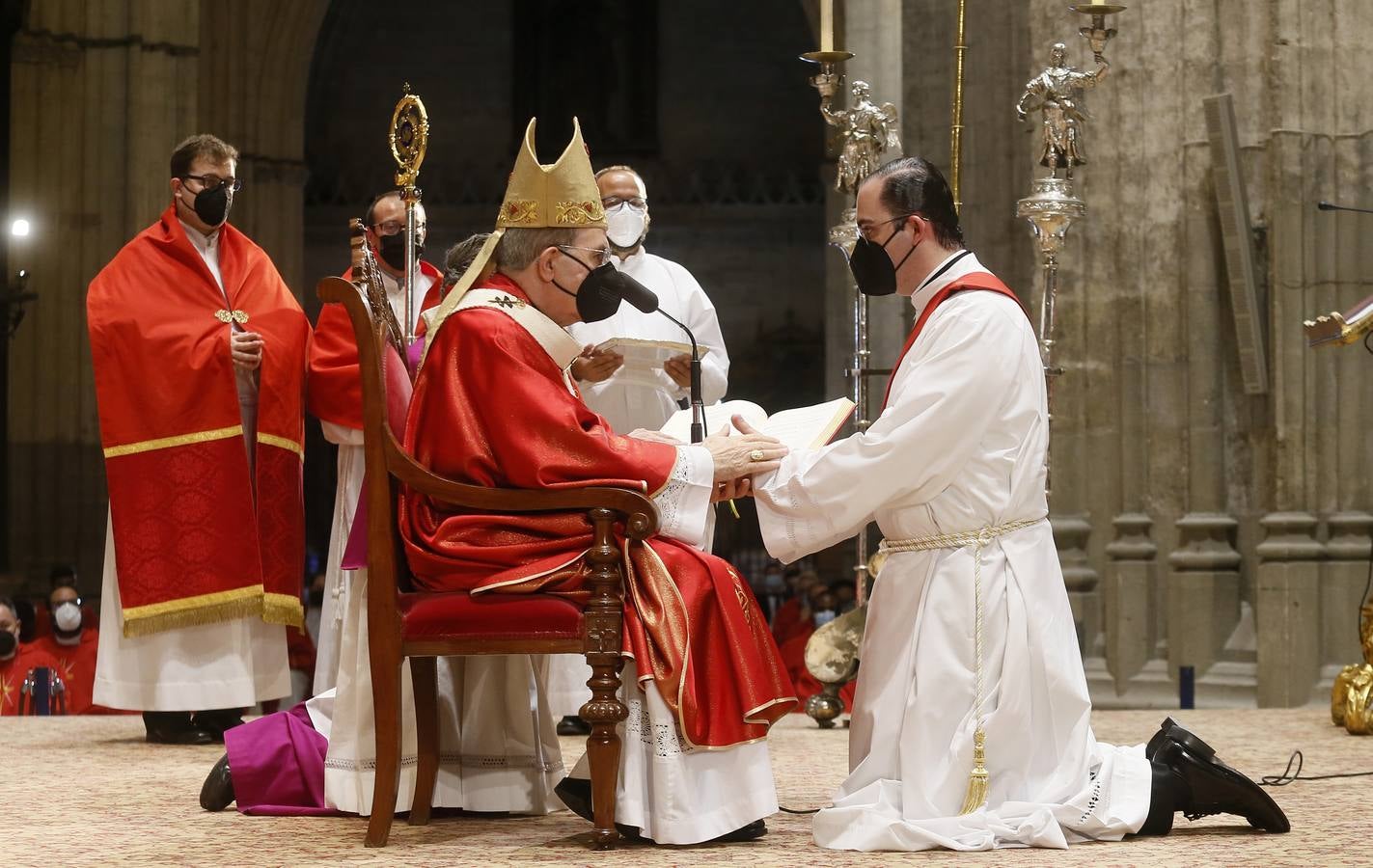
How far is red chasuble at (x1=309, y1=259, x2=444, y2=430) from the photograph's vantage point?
6.32 meters

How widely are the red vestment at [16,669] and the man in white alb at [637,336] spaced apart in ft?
12.9

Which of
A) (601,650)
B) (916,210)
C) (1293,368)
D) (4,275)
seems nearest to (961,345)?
(916,210)

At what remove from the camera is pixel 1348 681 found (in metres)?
6.65

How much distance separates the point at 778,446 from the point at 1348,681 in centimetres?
349

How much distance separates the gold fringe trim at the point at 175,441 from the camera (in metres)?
6.48

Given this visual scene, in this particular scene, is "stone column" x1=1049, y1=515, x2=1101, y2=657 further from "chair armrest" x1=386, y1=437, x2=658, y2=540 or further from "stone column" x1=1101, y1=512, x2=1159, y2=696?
"chair armrest" x1=386, y1=437, x2=658, y2=540

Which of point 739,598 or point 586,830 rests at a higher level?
point 739,598

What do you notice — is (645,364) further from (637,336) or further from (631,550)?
(631,550)

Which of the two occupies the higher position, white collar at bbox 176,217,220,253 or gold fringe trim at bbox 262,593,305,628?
white collar at bbox 176,217,220,253

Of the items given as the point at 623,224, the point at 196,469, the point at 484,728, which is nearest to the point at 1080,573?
the point at 623,224

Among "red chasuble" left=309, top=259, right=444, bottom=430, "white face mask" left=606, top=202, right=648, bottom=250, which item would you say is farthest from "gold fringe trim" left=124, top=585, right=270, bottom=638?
"white face mask" left=606, top=202, right=648, bottom=250

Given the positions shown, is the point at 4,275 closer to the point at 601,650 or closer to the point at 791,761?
the point at 791,761

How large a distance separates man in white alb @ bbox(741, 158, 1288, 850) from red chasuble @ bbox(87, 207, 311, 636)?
2.96 m

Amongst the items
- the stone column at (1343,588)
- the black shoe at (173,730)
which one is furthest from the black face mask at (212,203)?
the stone column at (1343,588)
